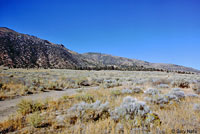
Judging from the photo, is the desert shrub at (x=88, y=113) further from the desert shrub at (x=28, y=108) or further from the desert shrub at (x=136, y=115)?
the desert shrub at (x=28, y=108)

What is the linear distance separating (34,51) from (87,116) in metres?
66.0

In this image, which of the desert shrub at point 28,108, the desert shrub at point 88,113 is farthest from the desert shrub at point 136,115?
the desert shrub at point 28,108

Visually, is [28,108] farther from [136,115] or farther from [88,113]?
[136,115]

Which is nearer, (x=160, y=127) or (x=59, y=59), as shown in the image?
(x=160, y=127)

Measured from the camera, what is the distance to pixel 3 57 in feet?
139

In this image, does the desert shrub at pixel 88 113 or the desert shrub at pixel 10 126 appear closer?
the desert shrub at pixel 10 126

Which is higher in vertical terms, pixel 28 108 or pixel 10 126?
pixel 28 108

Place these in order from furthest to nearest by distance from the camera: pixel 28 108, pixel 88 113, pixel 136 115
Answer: pixel 28 108
pixel 88 113
pixel 136 115

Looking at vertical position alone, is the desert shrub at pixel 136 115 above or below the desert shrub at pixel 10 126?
above

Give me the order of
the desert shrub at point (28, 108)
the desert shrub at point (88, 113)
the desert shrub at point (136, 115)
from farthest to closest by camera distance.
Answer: the desert shrub at point (28, 108) < the desert shrub at point (88, 113) < the desert shrub at point (136, 115)

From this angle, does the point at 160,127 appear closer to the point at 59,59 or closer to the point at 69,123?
the point at 69,123

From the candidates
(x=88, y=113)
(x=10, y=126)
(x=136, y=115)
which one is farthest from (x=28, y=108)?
(x=136, y=115)

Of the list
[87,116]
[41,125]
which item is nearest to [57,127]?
[41,125]

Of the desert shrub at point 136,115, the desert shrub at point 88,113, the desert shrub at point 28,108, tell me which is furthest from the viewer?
the desert shrub at point 28,108
